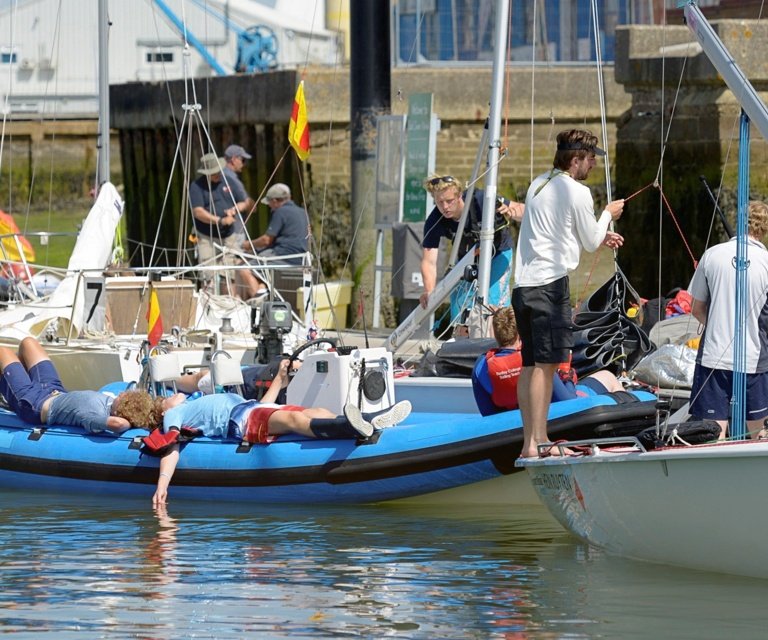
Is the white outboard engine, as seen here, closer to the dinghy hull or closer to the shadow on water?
the dinghy hull

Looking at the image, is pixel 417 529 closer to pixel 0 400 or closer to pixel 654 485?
pixel 654 485

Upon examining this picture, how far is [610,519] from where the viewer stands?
23.8 feet

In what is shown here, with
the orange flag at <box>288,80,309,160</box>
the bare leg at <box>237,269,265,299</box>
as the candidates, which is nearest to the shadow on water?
the orange flag at <box>288,80,309,160</box>

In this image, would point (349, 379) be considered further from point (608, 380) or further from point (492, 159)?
point (492, 159)

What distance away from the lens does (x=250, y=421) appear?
9.17 meters

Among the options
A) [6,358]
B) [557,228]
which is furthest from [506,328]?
[6,358]

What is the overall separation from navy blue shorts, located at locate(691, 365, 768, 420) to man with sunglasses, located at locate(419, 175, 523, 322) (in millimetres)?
2952

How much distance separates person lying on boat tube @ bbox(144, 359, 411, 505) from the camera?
8.93 m

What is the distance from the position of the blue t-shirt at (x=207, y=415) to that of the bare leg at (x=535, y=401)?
221 centimetres

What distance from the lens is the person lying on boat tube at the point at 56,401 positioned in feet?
31.4

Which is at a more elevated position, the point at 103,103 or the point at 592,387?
the point at 103,103

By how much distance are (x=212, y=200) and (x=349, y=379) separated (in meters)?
5.55

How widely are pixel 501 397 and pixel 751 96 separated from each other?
258 centimetres

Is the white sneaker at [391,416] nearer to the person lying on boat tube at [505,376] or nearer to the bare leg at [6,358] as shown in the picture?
the person lying on boat tube at [505,376]
